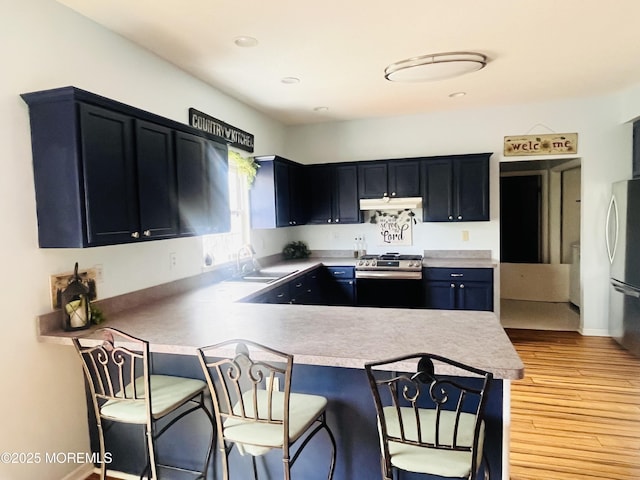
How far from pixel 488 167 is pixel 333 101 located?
1.94 meters

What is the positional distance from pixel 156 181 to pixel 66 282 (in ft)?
2.51

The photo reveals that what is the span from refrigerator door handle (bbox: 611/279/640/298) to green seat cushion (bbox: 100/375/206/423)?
13.5 ft

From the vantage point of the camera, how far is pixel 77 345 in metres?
1.95

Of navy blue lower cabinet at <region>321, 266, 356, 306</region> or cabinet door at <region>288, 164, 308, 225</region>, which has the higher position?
cabinet door at <region>288, 164, 308, 225</region>

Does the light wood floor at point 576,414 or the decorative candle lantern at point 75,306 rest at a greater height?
the decorative candle lantern at point 75,306

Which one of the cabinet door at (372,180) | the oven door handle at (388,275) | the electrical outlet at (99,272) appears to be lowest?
the oven door handle at (388,275)

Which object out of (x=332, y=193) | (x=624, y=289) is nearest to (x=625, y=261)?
(x=624, y=289)

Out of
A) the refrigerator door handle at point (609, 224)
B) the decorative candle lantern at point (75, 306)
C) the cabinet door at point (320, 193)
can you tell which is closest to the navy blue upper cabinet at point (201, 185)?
the decorative candle lantern at point (75, 306)

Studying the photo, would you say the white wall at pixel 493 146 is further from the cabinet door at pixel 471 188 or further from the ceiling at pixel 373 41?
the ceiling at pixel 373 41

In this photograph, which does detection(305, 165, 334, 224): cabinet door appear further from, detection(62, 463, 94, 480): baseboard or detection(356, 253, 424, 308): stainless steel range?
detection(62, 463, 94, 480): baseboard

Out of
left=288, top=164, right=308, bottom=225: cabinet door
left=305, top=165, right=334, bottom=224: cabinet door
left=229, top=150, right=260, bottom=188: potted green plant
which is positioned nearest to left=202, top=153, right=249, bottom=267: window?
left=229, top=150, right=260, bottom=188: potted green plant

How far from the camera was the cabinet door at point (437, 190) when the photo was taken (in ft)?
16.1

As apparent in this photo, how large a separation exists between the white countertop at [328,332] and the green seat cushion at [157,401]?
24cm

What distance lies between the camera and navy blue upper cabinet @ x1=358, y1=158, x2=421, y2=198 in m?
5.02
